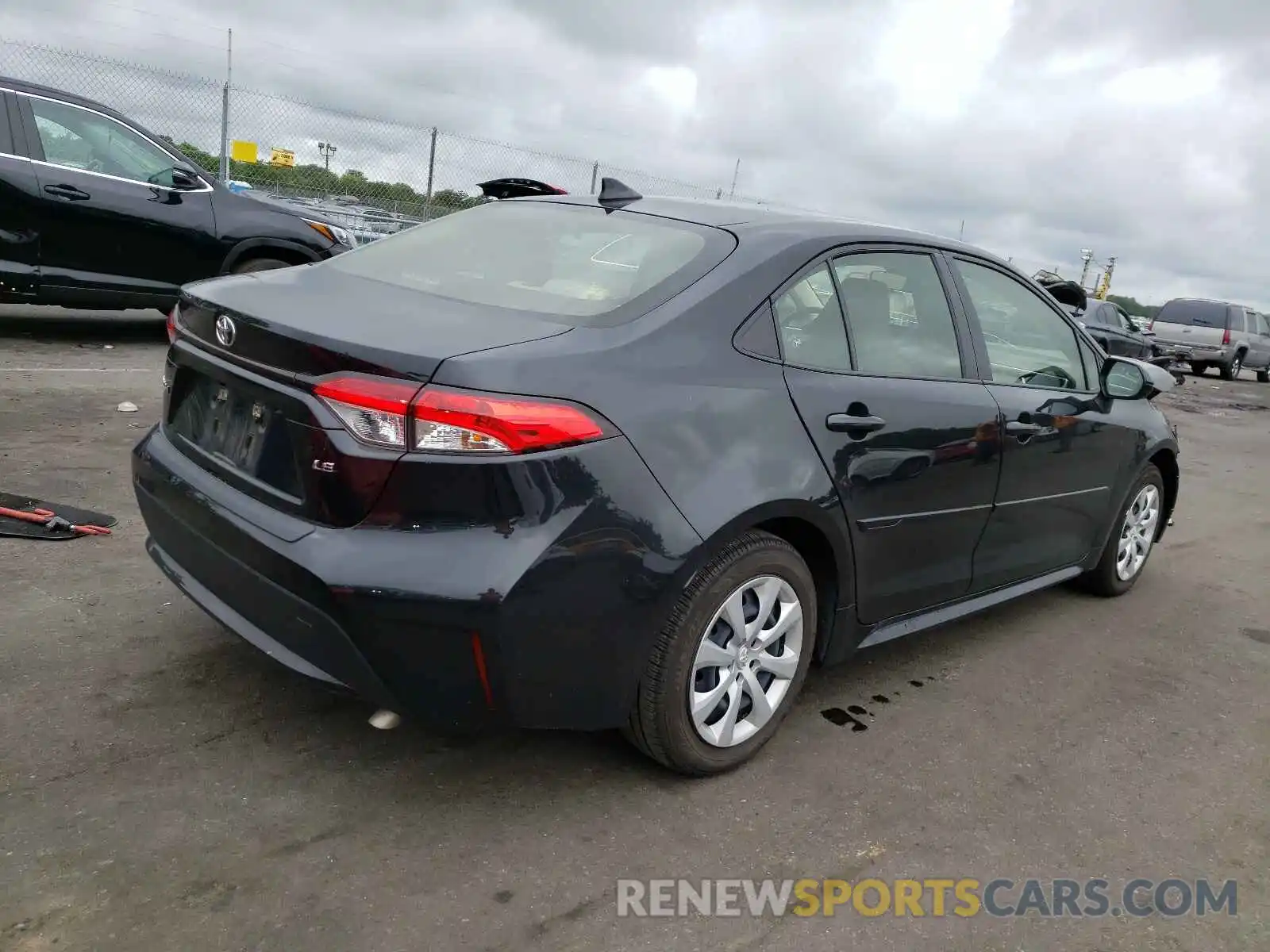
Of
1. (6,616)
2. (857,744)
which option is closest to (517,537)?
(857,744)

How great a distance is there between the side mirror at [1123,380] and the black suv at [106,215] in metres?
6.68

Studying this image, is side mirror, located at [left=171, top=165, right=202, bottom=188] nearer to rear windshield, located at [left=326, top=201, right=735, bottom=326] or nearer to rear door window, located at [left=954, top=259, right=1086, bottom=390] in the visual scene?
rear windshield, located at [left=326, top=201, right=735, bottom=326]

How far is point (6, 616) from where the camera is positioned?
331 cm

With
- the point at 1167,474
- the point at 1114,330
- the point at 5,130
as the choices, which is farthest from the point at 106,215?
the point at 1114,330

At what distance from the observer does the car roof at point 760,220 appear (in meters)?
3.08

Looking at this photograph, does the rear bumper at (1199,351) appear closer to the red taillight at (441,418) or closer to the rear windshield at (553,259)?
the rear windshield at (553,259)

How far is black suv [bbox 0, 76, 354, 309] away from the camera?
7.54m

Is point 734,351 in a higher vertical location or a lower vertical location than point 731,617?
higher

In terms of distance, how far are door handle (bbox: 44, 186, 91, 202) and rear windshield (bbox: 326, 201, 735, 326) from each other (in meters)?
5.58

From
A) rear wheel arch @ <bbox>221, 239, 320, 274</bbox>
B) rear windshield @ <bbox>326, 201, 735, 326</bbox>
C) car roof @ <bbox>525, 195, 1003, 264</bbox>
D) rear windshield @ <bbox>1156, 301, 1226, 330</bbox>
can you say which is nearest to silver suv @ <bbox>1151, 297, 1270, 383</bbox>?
rear windshield @ <bbox>1156, 301, 1226, 330</bbox>

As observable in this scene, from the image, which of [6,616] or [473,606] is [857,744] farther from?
[6,616]

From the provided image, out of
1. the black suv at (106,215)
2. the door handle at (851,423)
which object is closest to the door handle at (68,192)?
the black suv at (106,215)

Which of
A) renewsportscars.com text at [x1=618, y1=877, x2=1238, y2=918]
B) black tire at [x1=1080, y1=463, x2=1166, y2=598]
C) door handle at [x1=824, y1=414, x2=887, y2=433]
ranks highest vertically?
door handle at [x1=824, y1=414, x2=887, y2=433]

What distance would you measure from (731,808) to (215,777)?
4.41ft
